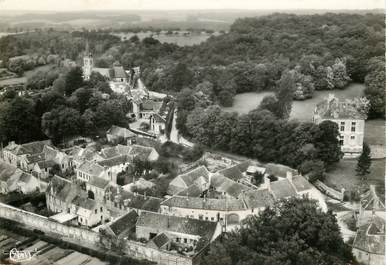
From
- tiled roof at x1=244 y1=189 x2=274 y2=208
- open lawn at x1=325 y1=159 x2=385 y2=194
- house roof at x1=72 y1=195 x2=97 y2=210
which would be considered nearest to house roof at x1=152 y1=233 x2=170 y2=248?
tiled roof at x1=244 y1=189 x2=274 y2=208

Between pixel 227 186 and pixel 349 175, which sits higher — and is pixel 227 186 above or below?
above

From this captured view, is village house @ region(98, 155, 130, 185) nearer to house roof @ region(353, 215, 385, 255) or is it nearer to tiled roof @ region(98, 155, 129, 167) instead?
tiled roof @ region(98, 155, 129, 167)

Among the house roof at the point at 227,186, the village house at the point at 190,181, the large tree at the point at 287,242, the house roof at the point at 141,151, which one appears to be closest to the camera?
the large tree at the point at 287,242

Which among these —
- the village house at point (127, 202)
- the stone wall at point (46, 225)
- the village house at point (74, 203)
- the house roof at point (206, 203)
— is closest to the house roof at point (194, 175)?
the house roof at point (206, 203)

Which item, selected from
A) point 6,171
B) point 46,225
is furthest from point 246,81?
point 46,225

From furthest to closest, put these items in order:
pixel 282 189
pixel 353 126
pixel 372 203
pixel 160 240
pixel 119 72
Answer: pixel 119 72, pixel 353 126, pixel 282 189, pixel 372 203, pixel 160 240

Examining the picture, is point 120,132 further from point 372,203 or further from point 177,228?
point 372,203

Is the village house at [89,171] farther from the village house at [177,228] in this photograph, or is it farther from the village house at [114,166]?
the village house at [177,228]
